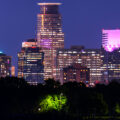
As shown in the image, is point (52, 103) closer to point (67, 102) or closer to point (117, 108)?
point (67, 102)

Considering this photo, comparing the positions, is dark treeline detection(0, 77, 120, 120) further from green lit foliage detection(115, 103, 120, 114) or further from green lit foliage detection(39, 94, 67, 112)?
green lit foliage detection(39, 94, 67, 112)

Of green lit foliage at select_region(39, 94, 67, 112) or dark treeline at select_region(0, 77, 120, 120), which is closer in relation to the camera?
dark treeline at select_region(0, 77, 120, 120)

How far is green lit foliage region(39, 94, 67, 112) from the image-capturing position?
16438 centimetres

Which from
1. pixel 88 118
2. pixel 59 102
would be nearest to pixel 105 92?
pixel 59 102

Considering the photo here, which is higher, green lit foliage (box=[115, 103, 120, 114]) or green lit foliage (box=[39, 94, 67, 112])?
green lit foliage (box=[39, 94, 67, 112])

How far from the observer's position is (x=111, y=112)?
17462cm

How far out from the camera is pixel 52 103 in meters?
166

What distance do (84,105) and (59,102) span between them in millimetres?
5334

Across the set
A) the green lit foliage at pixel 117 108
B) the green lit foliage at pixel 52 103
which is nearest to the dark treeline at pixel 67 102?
the green lit foliage at pixel 117 108

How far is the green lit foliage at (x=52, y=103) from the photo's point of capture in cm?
16438

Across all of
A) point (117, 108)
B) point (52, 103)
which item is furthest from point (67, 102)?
point (117, 108)

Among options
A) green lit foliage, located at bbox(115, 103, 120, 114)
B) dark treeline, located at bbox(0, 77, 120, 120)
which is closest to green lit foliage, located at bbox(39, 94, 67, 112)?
dark treeline, located at bbox(0, 77, 120, 120)

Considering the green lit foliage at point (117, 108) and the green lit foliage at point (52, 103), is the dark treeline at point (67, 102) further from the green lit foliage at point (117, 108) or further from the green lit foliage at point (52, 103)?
the green lit foliage at point (52, 103)

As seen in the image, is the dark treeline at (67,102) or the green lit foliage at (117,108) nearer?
the dark treeline at (67,102)
